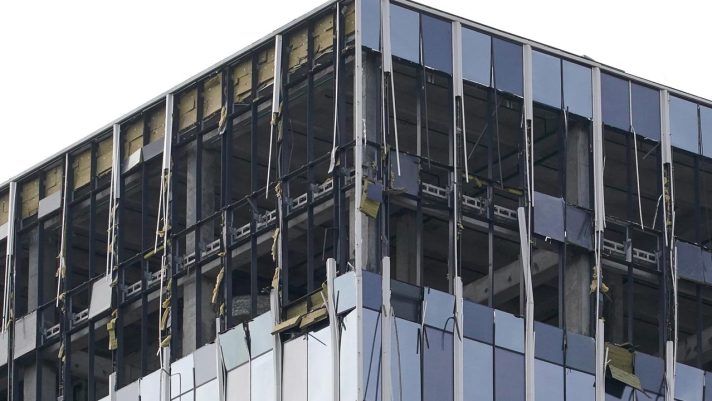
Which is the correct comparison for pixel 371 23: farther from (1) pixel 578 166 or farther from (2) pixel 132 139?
(2) pixel 132 139

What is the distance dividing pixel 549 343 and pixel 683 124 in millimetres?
9729

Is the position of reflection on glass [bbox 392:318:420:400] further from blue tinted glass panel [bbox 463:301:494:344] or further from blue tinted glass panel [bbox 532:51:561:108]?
blue tinted glass panel [bbox 532:51:561:108]

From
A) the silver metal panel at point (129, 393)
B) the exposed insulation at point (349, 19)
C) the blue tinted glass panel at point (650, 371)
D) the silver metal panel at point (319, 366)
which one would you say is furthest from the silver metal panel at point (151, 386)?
the blue tinted glass panel at point (650, 371)

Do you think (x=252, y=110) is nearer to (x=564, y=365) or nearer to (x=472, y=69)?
(x=472, y=69)

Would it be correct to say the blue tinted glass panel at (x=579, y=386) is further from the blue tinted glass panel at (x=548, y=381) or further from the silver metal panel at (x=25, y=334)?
the silver metal panel at (x=25, y=334)

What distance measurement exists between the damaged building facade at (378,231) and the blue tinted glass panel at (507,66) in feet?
0.26

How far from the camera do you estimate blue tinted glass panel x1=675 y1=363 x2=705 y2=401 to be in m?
82.2

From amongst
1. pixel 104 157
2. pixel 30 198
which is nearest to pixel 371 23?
pixel 104 157

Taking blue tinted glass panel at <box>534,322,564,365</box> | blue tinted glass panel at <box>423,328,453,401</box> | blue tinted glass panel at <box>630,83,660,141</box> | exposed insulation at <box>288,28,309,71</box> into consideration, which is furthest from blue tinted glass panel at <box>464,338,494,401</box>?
blue tinted glass panel at <box>630,83,660,141</box>

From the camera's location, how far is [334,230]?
252 feet

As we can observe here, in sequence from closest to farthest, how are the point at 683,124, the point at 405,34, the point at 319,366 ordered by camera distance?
the point at 319,366 → the point at 405,34 → the point at 683,124

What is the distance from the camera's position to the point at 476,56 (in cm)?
8044

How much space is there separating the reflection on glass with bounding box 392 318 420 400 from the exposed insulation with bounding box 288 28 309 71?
352 inches

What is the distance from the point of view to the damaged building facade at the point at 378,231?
251 ft
